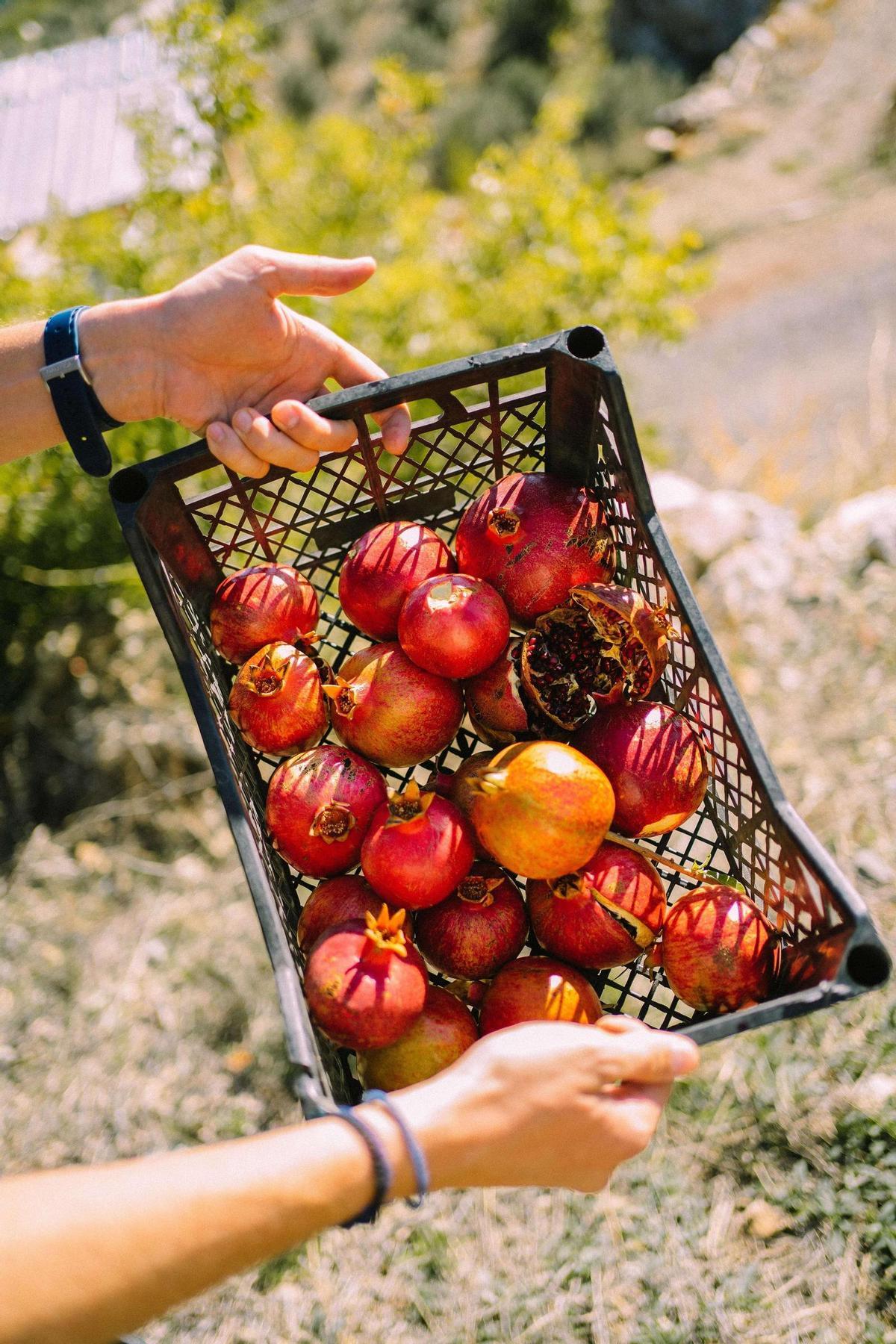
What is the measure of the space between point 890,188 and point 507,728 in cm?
940

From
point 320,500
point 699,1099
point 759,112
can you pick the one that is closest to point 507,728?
point 699,1099

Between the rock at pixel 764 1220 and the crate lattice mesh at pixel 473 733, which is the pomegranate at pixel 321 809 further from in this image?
the rock at pixel 764 1220

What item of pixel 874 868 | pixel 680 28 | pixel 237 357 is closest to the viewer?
pixel 237 357

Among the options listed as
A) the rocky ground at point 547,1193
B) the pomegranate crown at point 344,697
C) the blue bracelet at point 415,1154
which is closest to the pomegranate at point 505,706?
the pomegranate crown at point 344,697

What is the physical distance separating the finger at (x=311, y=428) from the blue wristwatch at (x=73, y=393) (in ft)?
1.41

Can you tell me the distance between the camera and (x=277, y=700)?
1510 millimetres

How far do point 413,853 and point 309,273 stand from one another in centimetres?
112

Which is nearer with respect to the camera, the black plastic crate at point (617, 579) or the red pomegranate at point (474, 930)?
the black plastic crate at point (617, 579)

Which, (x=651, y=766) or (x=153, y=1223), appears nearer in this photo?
(x=153, y=1223)

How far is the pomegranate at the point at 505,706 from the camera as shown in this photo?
1.52m

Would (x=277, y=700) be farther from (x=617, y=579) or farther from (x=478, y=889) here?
(x=617, y=579)

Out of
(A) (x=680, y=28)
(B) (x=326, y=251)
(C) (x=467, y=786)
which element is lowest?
(C) (x=467, y=786)

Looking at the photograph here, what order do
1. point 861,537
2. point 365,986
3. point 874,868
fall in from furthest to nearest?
point 861,537 → point 874,868 → point 365,986

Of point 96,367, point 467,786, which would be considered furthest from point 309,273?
A: point 467,786
